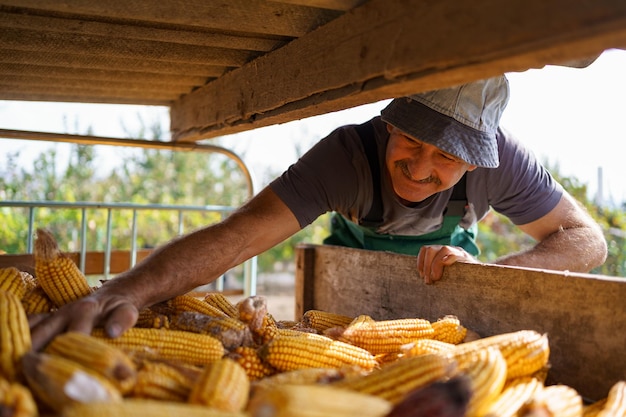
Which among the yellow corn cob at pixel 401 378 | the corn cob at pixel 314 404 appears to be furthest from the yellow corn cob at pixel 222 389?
the yellow corn cob at pixel 401 378

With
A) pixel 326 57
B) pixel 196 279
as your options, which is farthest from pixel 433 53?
pixel 196 279

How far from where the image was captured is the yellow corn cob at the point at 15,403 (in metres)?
1.28

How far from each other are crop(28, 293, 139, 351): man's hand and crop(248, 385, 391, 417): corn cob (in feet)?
2.37

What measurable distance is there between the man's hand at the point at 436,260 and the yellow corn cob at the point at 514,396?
2.59 feet

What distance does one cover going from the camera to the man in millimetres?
2684

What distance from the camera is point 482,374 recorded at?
1.71 meters

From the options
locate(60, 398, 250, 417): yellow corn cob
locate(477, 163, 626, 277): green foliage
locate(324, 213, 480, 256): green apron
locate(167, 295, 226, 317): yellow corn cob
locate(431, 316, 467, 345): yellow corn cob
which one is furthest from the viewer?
locate(477, 163, 626, 277): green foliage

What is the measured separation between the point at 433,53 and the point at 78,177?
10152mm

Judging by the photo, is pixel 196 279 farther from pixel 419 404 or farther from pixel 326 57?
pixel 419 404

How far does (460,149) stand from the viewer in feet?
9.39

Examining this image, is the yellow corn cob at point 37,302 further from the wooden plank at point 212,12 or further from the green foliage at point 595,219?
the green foliage at point 595,219

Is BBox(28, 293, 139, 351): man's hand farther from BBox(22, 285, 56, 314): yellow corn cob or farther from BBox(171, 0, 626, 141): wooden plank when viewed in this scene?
BBox(171, 0, 626, 141): wooden plank

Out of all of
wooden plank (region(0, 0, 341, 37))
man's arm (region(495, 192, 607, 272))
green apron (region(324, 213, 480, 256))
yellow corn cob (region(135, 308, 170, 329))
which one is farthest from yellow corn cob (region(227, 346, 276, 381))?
green apron (region(324, 213, 480, 256))

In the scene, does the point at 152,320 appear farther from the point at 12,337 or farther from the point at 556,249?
the point at 556,249
